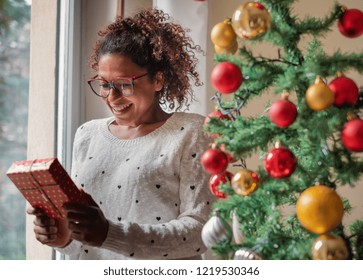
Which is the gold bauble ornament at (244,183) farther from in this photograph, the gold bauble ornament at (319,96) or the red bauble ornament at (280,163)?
the gold bauble ornament at (319,96)

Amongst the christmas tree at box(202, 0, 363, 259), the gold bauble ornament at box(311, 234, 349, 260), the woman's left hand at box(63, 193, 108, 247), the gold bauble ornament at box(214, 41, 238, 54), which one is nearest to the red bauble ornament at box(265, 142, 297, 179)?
the christmas tree at box(202, 0, 363, 259)

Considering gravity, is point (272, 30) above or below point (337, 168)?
above

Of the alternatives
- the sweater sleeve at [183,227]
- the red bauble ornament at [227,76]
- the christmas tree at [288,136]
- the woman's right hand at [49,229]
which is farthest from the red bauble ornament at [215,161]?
the woman's right hand at [49,229]

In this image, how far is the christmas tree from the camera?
673mm

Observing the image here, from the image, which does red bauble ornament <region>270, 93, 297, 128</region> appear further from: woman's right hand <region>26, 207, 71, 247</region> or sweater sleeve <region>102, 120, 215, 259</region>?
woman's right hand <region>26, 207, 71, 247</region>

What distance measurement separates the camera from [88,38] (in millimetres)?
1281

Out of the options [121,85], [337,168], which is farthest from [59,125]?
[337,168]

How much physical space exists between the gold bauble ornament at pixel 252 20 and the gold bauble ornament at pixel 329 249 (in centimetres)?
32

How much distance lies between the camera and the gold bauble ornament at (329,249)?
2.18 ft

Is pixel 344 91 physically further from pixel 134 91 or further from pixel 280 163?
pixel 134 91

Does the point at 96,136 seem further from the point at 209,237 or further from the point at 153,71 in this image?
the point at 209,237

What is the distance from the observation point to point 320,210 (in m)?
0.65

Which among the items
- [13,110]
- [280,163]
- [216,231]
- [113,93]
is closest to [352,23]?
[280,163]
